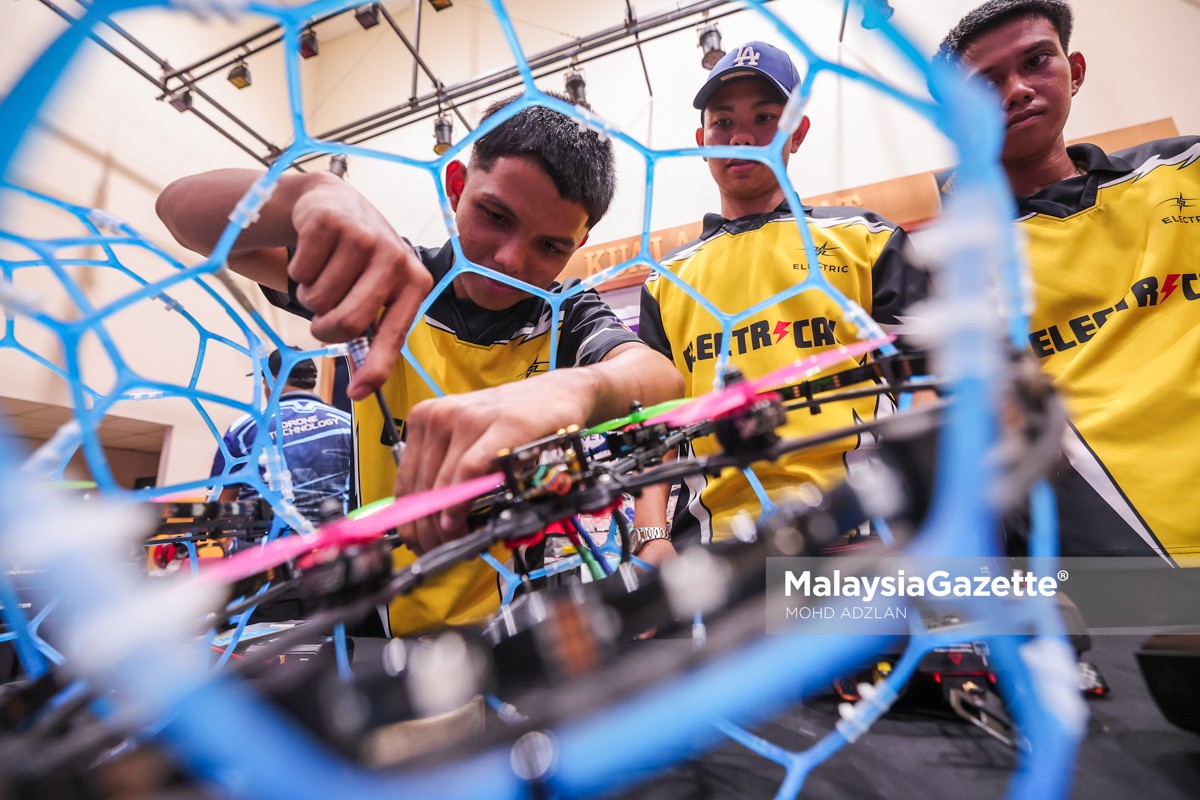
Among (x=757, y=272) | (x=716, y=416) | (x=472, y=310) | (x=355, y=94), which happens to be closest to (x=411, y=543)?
(x=716, y=416)

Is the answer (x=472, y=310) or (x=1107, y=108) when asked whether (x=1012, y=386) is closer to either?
(x=472, y=310)

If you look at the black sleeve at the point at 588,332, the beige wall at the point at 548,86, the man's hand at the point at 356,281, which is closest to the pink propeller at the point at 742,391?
the man's hand at the point at 356,281

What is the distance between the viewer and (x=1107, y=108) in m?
1.78

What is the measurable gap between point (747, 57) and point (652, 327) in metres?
0.45

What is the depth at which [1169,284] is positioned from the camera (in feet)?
2.14

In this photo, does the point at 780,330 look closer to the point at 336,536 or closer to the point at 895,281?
the point at 895,281

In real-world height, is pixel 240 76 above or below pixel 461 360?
above

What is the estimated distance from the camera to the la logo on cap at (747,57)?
0.79m

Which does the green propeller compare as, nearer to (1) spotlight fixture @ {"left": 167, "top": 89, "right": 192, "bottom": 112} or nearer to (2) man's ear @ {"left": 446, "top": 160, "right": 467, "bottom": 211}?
(2) man's ear @ {"left": 446, "top": 160, "right": 467, "bottom": 211}

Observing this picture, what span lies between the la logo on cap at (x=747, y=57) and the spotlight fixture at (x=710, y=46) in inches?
36.8

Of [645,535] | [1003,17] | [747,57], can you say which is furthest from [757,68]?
[645,535]

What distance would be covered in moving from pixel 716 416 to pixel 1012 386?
10 cm

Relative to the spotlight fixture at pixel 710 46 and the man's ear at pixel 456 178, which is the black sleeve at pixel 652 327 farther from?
the spotlight fixture at pixel 710 46

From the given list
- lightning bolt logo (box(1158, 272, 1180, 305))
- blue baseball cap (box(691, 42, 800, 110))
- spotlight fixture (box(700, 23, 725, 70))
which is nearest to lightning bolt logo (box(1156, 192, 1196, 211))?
lightning bolt logo (box(1158, 272, 1180, 305))
